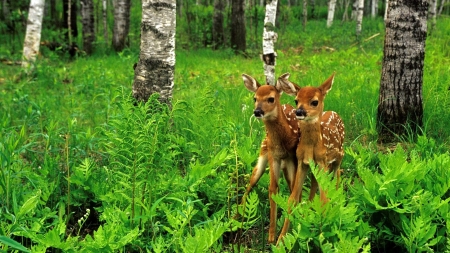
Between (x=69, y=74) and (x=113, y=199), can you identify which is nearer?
(x=113, y=199)

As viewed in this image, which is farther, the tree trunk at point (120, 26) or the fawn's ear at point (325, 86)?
the tree trunk at point (120, 26)

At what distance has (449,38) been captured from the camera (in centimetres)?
1124

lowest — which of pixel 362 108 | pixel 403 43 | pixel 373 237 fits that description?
pixel 373 237

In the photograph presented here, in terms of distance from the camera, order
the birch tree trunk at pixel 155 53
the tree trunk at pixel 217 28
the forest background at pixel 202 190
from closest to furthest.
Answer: the forest background at pixel 202 190
the birch tree trunk at pixel 155 53
the tree trunk at pixel 217 28

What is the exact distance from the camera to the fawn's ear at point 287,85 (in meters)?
3.34

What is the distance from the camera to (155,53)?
573 centimetres

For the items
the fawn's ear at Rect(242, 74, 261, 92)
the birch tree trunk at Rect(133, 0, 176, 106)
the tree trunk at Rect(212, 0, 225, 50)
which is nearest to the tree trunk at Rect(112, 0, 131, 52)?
the tree trunk at Rect(212, 0, 225, 50)

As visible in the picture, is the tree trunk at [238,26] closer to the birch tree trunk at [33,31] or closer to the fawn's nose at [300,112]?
the birch tree trunk at [33,31]

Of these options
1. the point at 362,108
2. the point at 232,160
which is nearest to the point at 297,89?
the point at 232,160

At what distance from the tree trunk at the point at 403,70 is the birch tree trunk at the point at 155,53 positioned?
259 centimetres

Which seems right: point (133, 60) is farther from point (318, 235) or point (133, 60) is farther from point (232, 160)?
point (318, 235)

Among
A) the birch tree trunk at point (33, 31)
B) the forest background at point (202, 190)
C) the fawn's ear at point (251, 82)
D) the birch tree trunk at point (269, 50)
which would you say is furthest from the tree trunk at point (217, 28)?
the fawn's ear at point (251, 82)

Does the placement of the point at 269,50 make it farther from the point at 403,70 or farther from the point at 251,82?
the point at 251,82

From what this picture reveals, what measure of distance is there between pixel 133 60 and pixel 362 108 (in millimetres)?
8096
